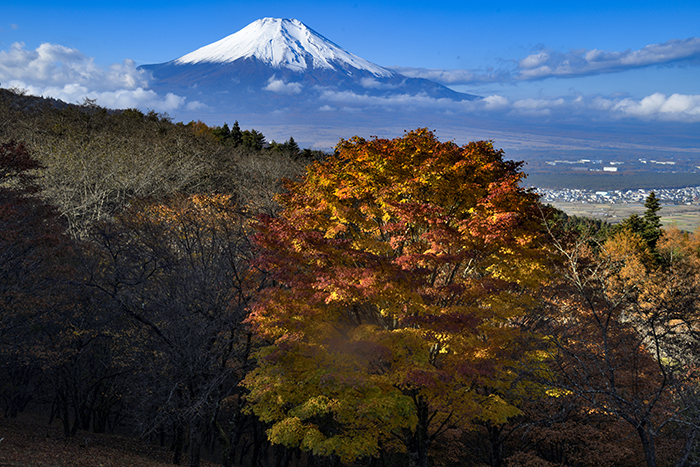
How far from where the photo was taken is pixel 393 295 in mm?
11766

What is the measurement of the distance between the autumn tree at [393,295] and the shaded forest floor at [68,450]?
584 cm

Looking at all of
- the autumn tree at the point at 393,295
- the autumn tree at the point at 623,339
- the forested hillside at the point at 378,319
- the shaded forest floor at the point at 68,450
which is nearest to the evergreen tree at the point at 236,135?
the forested hillside at the point at 378,319

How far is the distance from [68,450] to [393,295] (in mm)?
12896

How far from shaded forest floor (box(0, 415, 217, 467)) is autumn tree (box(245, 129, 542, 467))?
5839 mm

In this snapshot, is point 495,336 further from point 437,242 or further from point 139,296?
point 139,296

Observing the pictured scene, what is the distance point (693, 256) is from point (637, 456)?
4153cm

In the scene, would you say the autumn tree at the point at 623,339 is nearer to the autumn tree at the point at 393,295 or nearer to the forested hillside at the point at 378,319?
the forested hillside at the point at 378,319

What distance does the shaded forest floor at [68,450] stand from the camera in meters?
12.4

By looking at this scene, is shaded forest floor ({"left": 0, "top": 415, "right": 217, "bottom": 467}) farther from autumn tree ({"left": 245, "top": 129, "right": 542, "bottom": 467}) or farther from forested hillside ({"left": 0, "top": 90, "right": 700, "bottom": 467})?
autumn tree ({"left": 245, "top": 129, "right": 542, "bottom": 467})

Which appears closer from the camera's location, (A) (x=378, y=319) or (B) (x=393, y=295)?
(B) (x=393, y=295)

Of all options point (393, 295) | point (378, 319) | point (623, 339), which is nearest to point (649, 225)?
point (623, 339)

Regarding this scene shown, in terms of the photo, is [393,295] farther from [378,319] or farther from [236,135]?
[236,135]

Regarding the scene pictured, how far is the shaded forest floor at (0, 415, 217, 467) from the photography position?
1240 cm

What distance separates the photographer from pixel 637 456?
1741 cm
